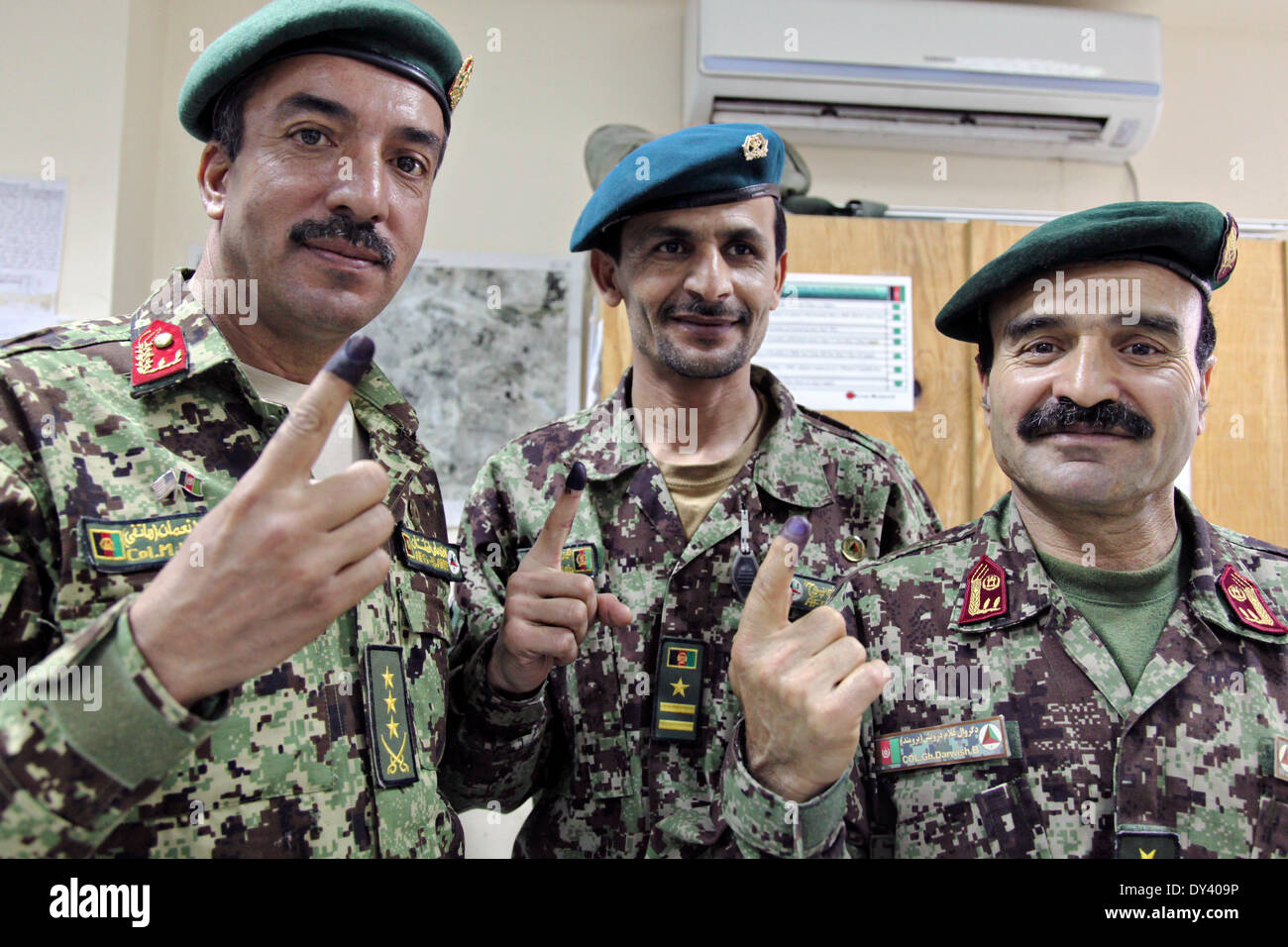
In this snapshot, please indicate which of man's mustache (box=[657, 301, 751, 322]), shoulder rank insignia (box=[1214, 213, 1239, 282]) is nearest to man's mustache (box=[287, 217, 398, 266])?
man's mustache (box=[657, 301, 751, 322])

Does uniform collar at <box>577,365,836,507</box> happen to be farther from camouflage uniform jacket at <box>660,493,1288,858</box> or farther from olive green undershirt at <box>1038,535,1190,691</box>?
olive green undershirt at <box>1038,535,1190,691</box>

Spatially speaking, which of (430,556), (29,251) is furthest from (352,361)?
(29,251)

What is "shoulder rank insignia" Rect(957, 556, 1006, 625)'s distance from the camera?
123cm

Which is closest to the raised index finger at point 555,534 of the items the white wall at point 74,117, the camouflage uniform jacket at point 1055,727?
the camouflage uniform jacket at point 1055,727

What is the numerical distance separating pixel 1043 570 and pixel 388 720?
2.72 ft

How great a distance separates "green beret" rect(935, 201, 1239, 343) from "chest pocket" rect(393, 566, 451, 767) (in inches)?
33.0

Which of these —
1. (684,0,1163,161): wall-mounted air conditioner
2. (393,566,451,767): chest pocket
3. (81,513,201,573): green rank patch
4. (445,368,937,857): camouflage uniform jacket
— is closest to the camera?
(81,513,201,573): green rank patch

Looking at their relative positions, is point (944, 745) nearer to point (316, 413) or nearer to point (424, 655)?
point (424, 655)

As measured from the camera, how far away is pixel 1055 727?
3.74ft

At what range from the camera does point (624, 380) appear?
166 cm

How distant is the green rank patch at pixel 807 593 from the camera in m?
1.42

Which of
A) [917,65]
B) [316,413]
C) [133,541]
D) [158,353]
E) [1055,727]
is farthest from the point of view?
[917,65]
